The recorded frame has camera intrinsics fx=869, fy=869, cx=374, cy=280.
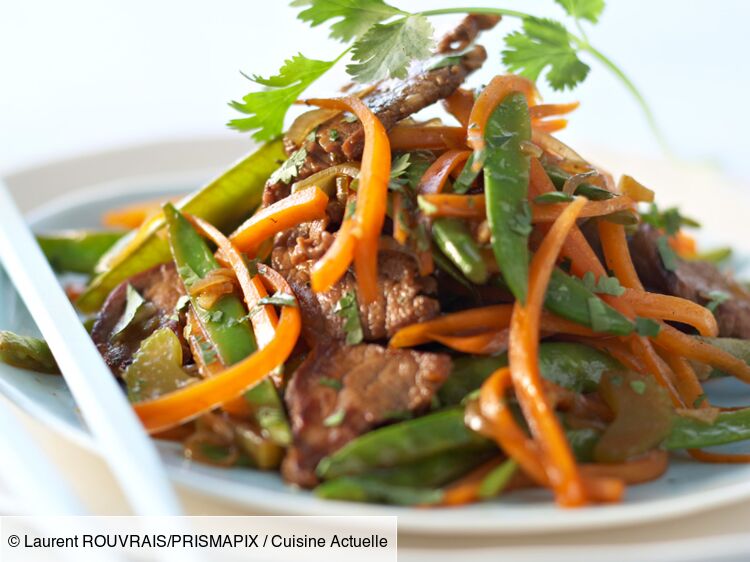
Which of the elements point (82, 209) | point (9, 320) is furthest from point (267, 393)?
point (82, 209)

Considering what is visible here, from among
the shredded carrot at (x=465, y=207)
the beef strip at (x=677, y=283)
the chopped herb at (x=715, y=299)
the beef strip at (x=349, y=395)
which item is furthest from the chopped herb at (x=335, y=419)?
the chopped herb at (x=715, y=299)

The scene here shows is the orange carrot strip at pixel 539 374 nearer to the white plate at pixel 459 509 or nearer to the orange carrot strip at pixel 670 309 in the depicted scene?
the white plate at pixel 459 509

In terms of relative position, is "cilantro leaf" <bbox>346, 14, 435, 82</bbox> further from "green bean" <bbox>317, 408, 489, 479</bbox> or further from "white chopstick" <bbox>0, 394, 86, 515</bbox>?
"white chopstick" <bbox>0, 394, 86, 515</bbox>

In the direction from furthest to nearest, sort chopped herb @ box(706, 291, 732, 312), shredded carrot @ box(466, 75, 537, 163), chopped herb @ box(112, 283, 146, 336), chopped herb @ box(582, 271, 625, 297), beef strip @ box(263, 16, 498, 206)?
1. chopped herb @ box(706, 291, 732, 312)
2. chopped herb @ box(112, 283, 146, 336)
3. beef strip @ box(263, 16, 498, 206)
4. shredded carrot @ box(466, 75, 537, 163)
5. chopped herb @ box(582, 271, 625, 297)

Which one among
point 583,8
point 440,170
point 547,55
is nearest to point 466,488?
point 440,170

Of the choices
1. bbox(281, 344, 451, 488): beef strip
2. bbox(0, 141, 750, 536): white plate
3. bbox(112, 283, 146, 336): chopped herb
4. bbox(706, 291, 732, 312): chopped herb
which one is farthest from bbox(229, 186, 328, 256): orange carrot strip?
bbox(706, 291, 732, 312): chopped herb
